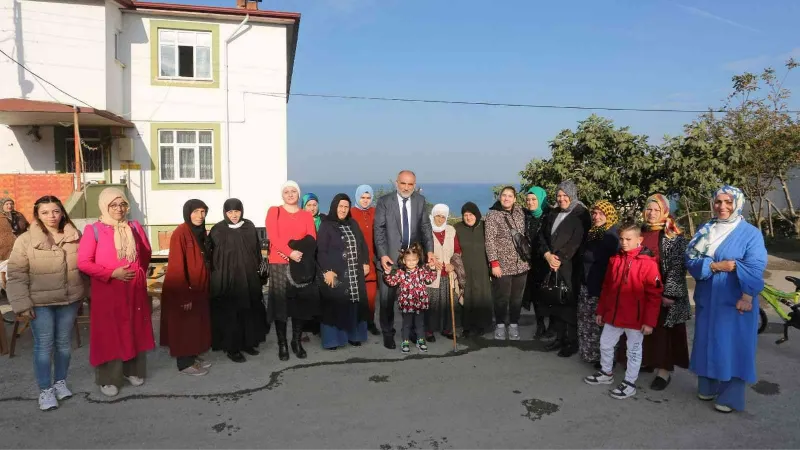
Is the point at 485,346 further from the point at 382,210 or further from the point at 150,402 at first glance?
the point at 150,402

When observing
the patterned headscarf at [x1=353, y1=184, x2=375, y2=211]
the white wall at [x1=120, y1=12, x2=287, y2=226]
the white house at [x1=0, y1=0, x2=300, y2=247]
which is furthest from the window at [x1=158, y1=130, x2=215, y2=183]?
the patterned headscarf at [x1=353, y1=184, x2=375, y2=211]

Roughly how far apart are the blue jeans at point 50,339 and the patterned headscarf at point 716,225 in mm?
4965

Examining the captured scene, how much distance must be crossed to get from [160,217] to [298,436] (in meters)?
10.3

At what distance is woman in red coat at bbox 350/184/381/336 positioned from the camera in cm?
569

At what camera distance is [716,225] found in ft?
12.5

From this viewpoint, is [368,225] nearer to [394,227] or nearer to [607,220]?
→ [394,227]

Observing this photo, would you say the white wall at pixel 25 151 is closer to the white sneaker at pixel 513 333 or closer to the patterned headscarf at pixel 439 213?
the patterned headscarf at pixel 439 213

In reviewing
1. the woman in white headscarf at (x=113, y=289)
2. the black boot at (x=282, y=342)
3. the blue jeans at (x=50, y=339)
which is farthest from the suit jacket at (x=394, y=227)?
the blue jeans at (x=50, y=339)

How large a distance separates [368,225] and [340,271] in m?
0.93

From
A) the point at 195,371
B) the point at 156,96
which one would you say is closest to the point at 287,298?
the point at 195,371

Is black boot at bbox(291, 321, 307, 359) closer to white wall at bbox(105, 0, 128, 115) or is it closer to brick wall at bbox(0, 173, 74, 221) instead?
brick wall at bbox(0, 173, 74, 221)

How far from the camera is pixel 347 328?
17.1ft

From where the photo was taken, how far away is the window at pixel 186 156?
1214 cm

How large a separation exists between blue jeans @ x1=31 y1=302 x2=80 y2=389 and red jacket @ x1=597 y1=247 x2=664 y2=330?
174 inches
